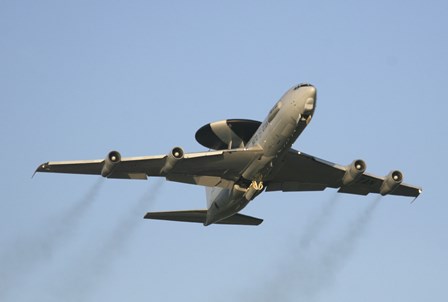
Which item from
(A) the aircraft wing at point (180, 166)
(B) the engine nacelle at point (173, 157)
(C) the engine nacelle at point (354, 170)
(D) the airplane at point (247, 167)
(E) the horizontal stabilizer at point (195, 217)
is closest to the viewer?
(D) the airplane at point (247, 167)

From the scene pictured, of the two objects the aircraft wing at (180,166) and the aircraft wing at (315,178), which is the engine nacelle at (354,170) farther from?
the aircraft wing at (180,166)

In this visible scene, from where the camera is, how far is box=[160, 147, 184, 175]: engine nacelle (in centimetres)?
6894

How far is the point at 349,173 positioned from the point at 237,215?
953 centimetres

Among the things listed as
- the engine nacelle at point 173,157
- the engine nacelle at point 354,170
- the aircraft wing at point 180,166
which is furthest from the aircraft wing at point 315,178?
the engine nacelle at point 173,157

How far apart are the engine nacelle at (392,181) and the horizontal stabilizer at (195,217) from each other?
9.48 meters

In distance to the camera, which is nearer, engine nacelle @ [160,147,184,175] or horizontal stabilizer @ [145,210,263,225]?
engine nacelle @ [160,147,184,175]

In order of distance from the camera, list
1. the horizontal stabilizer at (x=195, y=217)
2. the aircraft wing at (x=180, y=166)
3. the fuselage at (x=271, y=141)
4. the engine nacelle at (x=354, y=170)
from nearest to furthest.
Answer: the fuselage at (x=271, y=141) < the aircraft wing at (x=180, y=166) < the engine nacelle at (x=354, y=170) < the horizontal stabilizer at (x=195, y=217)

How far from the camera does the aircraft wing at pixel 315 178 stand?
73.9 m

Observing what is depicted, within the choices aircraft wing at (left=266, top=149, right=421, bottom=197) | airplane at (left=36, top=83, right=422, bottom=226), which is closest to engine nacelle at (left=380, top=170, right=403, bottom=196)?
airplane at (left=36, top=83, right=422, bottom=226)

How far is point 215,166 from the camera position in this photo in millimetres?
72500

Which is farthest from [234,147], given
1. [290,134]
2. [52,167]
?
[52,167]

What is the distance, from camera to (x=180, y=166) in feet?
237

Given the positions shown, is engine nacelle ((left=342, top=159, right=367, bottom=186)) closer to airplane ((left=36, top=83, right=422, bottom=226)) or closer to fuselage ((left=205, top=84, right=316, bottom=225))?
airplane ((left=36, top=83, right=422, bottom=226))

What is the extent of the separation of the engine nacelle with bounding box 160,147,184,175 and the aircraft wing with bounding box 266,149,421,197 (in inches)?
278
